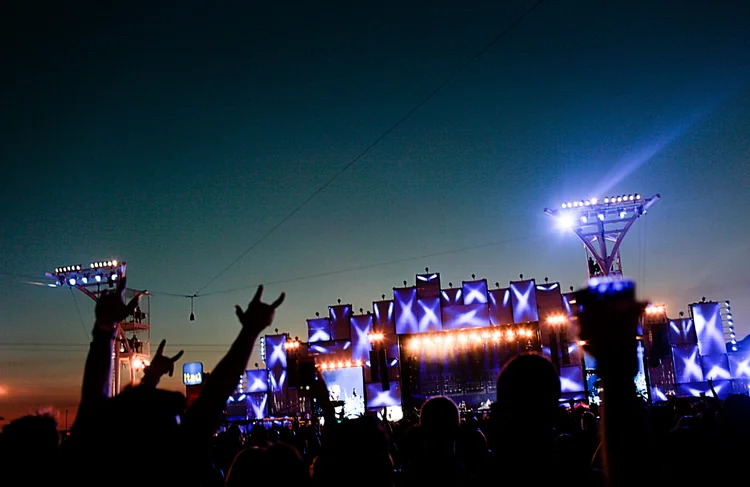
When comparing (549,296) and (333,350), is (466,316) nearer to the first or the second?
(549,296)

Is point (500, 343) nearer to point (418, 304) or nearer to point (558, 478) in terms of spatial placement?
point (418, 304)

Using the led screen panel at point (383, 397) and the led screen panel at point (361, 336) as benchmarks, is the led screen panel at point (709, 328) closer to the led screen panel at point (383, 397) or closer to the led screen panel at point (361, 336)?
the led screen panel at point (383, 397)

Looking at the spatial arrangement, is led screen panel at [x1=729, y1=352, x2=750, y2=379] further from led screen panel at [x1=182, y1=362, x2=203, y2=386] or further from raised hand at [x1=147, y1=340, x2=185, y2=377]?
raised hand at [x1=147, y1=340, x2=185, y2=377]

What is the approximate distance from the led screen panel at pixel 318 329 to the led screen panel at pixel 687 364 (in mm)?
17694

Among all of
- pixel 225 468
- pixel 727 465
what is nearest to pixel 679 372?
pixel 225 468

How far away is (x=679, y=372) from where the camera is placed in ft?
104

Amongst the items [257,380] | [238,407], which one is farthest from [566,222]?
[238,407]

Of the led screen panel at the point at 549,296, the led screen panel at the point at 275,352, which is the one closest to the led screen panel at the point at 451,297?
the led screen panel at the point at 549,296

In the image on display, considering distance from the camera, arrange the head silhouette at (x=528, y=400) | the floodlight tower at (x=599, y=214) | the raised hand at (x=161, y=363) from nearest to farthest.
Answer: the head silhouette at (x=528, y=400), the raised hand at (x=161, y=363), the floodlight tower at (x=599, y=214)

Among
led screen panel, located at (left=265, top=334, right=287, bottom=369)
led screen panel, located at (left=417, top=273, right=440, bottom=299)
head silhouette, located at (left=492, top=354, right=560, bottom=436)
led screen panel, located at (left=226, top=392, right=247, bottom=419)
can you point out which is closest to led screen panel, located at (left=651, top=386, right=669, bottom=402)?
led screen panel, located at (left=417, top=273, right=440, bottom=299)

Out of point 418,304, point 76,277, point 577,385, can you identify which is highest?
point 76,277

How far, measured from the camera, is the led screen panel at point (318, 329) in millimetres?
35500

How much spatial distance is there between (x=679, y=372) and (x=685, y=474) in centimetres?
3118

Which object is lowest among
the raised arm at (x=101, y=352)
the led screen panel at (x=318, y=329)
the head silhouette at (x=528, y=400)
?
the head silhouette at (x=528, y=400)
